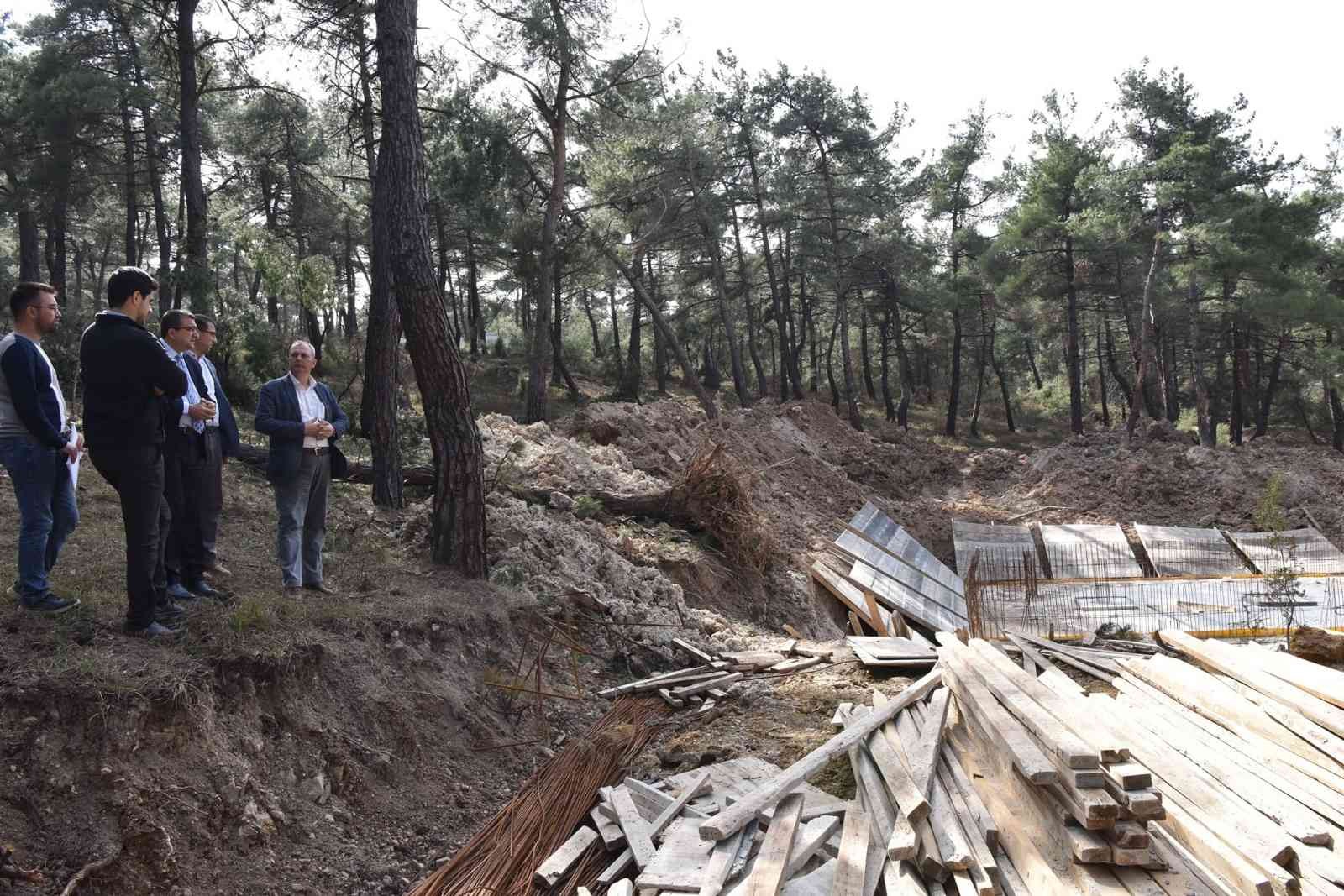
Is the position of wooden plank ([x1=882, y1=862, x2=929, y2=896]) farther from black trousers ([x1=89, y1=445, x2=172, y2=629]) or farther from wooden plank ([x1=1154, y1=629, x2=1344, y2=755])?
black trousers ([x1=89, y1=445, x2=172, y2=629])

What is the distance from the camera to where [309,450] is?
5387 mm

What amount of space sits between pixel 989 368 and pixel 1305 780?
125ft

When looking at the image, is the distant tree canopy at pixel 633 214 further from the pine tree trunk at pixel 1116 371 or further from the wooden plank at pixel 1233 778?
the wooden plank at pixel 1233 778

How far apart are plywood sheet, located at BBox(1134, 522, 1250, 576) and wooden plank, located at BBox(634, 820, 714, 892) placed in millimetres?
13807

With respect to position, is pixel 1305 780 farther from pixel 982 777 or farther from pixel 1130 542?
pixel 1130 542

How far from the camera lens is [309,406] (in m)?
5.46

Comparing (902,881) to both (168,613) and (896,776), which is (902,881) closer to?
(896,776)

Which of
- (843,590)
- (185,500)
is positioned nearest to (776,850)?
(185,500)

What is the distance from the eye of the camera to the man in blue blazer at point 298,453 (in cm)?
532

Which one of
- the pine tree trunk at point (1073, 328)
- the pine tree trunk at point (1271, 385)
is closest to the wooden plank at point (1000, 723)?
the pine tree trunk at point (1073, 328)

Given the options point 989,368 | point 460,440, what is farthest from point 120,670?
point 989,368

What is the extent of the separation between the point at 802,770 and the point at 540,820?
124 centimetres

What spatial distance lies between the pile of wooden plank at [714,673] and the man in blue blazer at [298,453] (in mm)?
2144

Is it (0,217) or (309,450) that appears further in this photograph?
(0,217)
